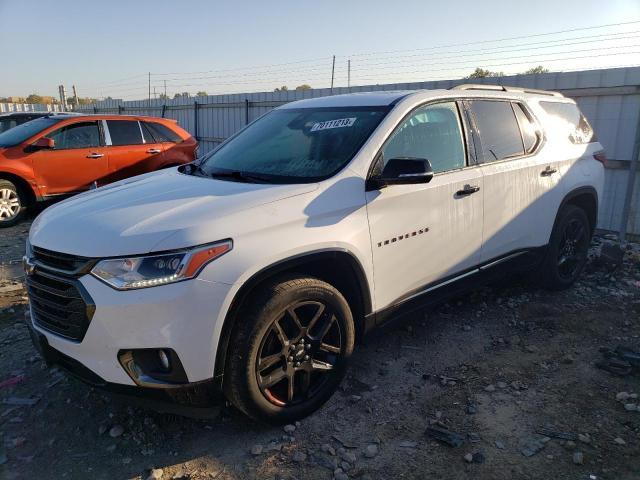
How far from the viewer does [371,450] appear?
2.77 m

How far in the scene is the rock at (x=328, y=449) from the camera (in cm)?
276

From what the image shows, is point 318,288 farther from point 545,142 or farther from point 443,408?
point 545,142

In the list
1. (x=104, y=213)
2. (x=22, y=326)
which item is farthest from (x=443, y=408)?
(x=22, y=326)

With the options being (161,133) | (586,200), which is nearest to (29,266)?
(586,200)

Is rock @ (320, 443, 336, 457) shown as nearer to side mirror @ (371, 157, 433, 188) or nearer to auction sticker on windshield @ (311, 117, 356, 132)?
side mirror @ (371, 157, 433, 188)

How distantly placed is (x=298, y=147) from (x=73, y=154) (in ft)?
20.2

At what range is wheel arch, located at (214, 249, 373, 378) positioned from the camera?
8.30 ft

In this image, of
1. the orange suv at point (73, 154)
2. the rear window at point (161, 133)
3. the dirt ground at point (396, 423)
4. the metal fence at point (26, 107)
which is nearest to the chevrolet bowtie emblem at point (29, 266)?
the dirt ground at point (396, 423)

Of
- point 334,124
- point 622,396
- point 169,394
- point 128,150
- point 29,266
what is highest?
point 334,124

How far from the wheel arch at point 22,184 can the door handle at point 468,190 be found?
705 cm

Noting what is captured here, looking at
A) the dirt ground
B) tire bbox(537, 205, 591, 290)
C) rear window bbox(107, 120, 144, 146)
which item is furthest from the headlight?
rear window bbox(107, 120, 144, 146)

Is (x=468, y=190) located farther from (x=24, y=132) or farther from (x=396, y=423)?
(x=24, y=132)

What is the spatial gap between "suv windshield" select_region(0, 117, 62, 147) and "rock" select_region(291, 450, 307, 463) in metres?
7.45

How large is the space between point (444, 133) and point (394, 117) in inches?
21.9
